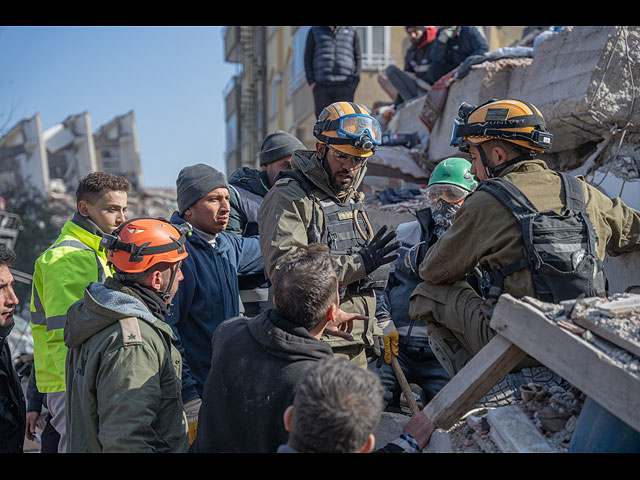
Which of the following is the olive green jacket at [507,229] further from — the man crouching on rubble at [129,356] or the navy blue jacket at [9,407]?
the navy blue jacket at [9,407]

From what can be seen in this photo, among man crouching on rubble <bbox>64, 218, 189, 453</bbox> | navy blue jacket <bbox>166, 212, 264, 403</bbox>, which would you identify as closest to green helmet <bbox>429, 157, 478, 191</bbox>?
navy blue jacket <bbox>166, 212, 264, 403</bbox>

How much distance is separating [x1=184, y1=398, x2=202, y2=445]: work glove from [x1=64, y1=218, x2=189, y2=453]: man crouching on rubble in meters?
0.29

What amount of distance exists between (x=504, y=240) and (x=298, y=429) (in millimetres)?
1510

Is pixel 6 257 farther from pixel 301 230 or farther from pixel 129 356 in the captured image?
pixel 301 230

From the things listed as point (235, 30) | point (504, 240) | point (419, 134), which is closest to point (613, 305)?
point (504, 240)

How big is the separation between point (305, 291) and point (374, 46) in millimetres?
18606

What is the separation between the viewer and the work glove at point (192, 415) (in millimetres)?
3254

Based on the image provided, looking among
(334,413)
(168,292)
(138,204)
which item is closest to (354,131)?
(168,292)

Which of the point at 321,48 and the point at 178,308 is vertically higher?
the point at 321,48

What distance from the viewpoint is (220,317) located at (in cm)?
378

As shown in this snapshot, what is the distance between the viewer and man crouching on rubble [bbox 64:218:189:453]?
8.67ft

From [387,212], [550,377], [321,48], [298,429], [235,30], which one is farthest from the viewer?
[235,30]

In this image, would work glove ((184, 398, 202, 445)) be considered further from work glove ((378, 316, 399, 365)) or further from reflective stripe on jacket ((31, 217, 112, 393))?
work glove ((378, 316, 399, 365))

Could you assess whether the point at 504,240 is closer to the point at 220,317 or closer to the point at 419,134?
the point at 220,317
